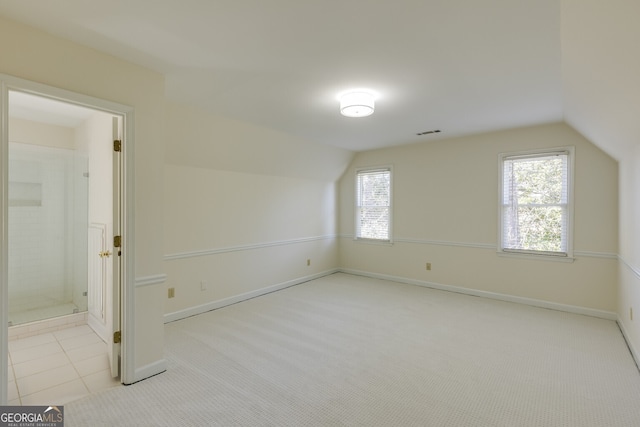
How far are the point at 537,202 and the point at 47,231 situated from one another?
622cm

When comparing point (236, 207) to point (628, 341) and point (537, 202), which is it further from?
point (628, 341)

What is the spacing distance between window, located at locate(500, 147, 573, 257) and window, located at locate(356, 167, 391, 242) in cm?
184

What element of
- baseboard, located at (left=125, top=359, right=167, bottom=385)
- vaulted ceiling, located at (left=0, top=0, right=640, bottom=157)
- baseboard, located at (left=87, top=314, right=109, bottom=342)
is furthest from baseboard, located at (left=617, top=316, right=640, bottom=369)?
baseboard, located at (left=87, top=314, right=109, bottom=342)

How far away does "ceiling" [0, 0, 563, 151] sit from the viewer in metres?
1.64

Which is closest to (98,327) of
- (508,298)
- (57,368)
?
(57,368)

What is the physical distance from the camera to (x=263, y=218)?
15.4 feet

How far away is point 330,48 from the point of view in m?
2.05

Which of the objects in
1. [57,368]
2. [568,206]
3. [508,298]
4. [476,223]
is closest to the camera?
[57,368]

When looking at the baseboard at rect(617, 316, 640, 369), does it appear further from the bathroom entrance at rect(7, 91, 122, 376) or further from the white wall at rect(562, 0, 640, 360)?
the bathroom entrance at rect(7, 91, 122, 376)

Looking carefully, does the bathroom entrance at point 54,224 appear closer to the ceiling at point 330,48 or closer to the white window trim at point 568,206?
the ceiling at point 330,48

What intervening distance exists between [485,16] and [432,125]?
2.32 m

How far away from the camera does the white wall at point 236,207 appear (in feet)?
11.8

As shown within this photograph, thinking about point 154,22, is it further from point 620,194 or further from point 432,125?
point 620,194

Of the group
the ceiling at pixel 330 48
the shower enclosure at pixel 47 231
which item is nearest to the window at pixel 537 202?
the ceiling at pixel 330 48
